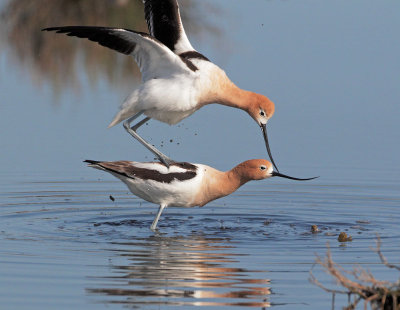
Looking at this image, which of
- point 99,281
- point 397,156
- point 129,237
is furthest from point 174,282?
point 397,156

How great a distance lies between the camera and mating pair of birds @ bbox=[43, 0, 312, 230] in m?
10.8

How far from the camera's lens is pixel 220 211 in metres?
12.3

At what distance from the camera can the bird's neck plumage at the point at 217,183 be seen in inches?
443

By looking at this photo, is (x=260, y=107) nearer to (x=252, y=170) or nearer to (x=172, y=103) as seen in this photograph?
(x=252, y=170)

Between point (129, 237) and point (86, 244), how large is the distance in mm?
637

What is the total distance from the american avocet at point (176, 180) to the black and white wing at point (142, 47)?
89 centimetres

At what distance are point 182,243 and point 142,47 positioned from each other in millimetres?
1848

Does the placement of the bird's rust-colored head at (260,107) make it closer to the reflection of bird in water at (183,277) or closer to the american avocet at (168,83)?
the american avocet at (168,83)

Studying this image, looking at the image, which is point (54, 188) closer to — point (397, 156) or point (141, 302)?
point (397, 156)

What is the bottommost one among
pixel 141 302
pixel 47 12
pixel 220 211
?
pixel 141 302

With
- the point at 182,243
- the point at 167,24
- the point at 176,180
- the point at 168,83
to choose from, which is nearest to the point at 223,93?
the point at 168,83

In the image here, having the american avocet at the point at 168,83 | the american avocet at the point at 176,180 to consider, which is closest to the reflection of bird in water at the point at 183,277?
the american avocet at the point at 176,180

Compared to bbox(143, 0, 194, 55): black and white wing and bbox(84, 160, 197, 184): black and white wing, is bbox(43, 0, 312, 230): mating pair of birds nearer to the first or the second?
bbox(84, 160, 197, 184): black and white wing

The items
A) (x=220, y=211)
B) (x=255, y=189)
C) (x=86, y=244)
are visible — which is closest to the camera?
(x=86, y=244)
